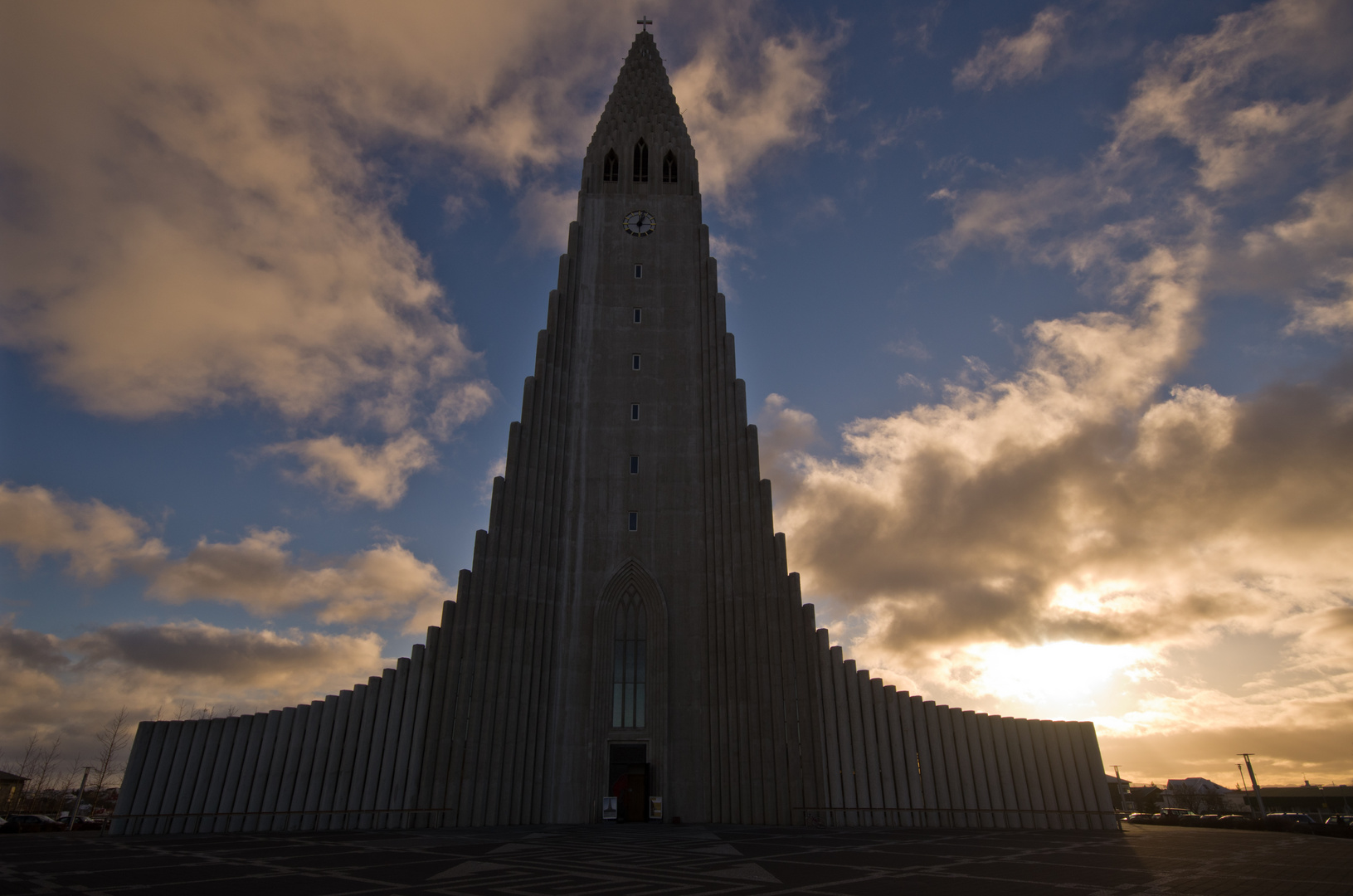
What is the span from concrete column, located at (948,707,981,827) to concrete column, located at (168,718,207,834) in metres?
34.0

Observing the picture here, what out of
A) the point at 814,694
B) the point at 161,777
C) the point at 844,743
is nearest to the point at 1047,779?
the point at 844,743

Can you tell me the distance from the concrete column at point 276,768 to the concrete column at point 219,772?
1.93 m

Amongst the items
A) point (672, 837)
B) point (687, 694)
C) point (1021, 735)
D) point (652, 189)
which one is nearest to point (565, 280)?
point (652, 189)

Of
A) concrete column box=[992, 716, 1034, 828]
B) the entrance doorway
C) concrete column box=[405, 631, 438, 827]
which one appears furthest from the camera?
the entrance doorway

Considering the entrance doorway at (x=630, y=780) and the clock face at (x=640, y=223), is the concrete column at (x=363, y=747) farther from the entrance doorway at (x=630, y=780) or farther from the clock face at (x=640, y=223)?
the clock face at (x=640, y=223)

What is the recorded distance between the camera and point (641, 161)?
47719 mm

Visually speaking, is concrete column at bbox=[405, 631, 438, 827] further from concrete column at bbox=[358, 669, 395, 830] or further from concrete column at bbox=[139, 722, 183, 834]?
concrete column at bbox=[139, 722, 183, 834]

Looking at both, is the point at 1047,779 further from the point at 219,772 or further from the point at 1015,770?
the point at 219,772

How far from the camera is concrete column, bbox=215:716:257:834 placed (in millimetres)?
30891

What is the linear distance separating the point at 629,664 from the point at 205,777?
19438 mm

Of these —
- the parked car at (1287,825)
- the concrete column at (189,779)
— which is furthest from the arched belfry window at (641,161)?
the parked car at (1287,825)

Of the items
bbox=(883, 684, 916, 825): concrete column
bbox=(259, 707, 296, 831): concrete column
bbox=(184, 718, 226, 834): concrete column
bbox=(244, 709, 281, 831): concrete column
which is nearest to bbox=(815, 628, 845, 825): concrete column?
bbox=(883, 684, 916, 825): concrete column

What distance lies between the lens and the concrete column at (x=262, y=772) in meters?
30.9

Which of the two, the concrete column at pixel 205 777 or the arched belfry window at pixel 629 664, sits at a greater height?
the arched belfry window at pixel 629 664
